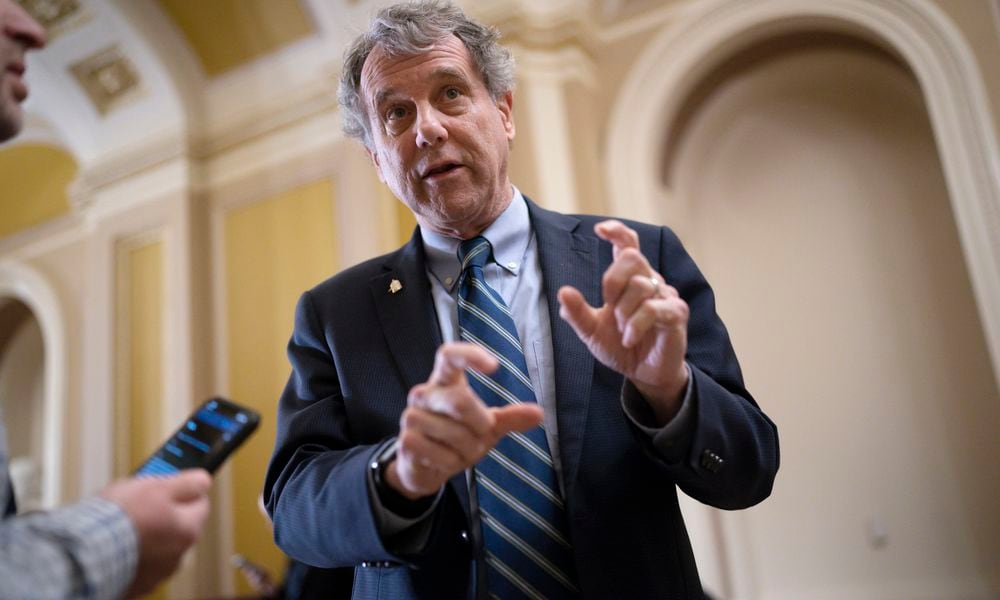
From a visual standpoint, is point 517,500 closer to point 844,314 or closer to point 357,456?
point 357,456

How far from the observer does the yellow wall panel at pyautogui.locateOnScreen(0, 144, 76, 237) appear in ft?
21.1

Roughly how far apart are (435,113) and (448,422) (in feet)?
2.28

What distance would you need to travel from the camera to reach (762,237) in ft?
14.8

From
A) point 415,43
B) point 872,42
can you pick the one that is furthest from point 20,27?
point 872,42

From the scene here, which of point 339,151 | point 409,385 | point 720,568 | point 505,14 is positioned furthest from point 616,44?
point 409,385

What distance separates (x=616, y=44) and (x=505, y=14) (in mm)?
646

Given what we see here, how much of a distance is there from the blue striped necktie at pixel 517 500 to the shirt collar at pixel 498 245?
0.47ft

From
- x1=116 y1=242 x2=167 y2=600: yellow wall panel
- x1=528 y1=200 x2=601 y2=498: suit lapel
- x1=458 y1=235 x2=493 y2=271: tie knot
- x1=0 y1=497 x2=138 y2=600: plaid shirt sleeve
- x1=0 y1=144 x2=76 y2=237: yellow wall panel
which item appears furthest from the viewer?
x1=0 y1=144 x2=76 y2=237: yellow wall panel

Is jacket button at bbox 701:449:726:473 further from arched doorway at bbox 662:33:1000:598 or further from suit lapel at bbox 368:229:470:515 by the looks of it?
arched doorway at bbox 662:33:1000:598

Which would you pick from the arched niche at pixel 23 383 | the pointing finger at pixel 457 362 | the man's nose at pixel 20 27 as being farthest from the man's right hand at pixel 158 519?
the arched niche at pixel 23 383

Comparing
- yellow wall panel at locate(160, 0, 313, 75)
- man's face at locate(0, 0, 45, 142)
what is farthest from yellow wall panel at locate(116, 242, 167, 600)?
man's face at locate(0, 0, 45, 142)

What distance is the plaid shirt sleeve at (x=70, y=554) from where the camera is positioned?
2.20 ft

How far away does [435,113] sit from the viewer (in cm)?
140

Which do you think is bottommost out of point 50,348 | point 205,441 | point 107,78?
point 205,441
